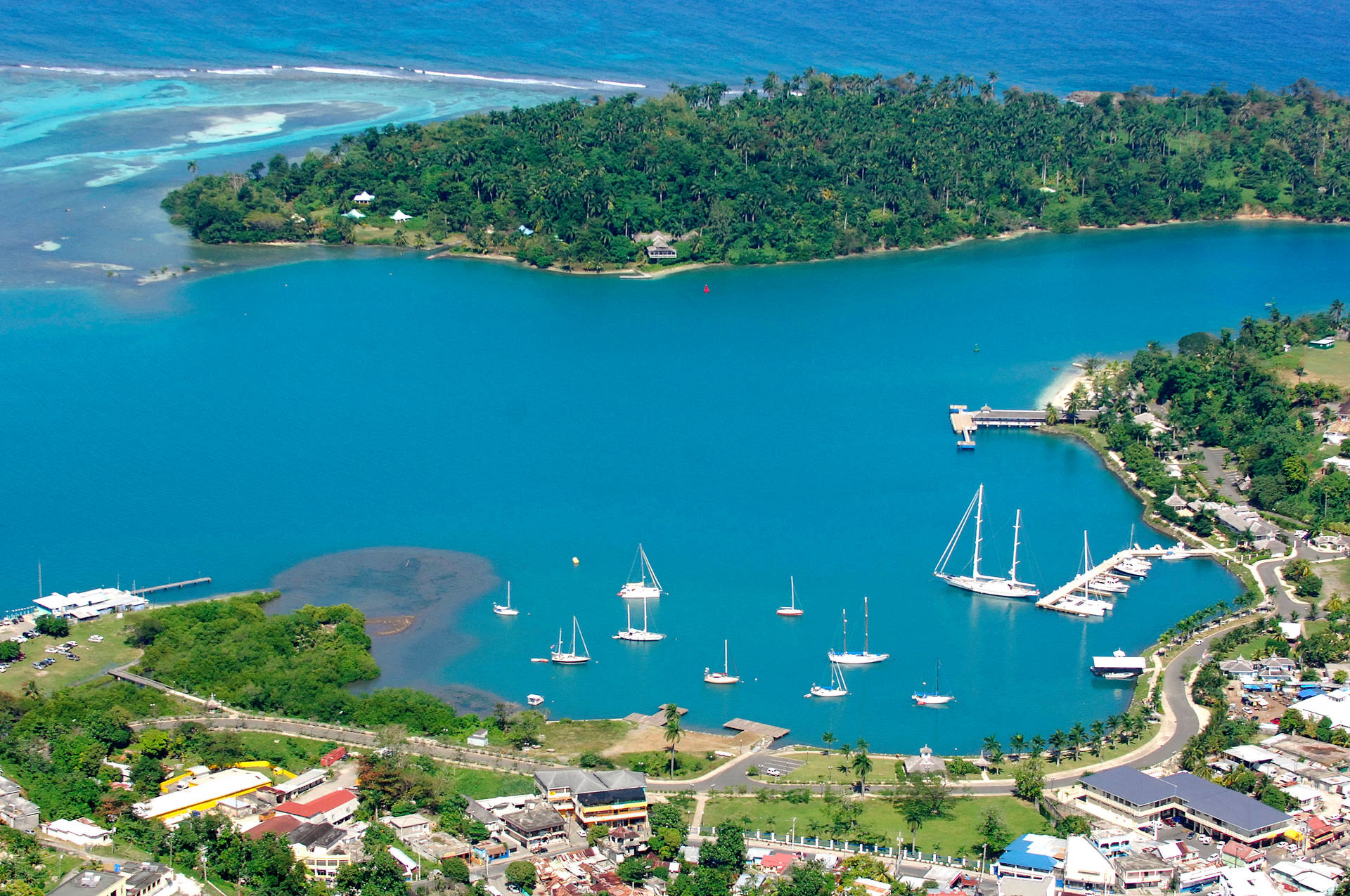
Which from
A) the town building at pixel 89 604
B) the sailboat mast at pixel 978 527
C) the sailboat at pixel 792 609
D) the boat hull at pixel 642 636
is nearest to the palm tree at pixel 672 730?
the boat hull at pixel 642 636

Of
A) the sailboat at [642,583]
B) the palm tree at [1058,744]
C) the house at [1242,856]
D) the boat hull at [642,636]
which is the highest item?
the sailboat at [642,583]

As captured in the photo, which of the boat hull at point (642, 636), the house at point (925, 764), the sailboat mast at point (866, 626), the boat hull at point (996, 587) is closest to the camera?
the house at point (925, 764)

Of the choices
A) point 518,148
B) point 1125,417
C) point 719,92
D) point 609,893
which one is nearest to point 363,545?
point 609,893

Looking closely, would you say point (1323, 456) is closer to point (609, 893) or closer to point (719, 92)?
point (609, 893)

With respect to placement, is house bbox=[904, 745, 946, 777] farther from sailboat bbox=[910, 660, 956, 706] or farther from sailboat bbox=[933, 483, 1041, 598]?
sailboat bbox=[933, 483, 1041, 598]

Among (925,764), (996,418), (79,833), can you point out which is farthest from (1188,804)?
(996,418)

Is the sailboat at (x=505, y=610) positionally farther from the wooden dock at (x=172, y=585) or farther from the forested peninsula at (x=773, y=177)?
the forested peninsula at (x=773, y=177)

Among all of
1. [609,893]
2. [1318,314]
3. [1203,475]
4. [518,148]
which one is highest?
[518,148]
